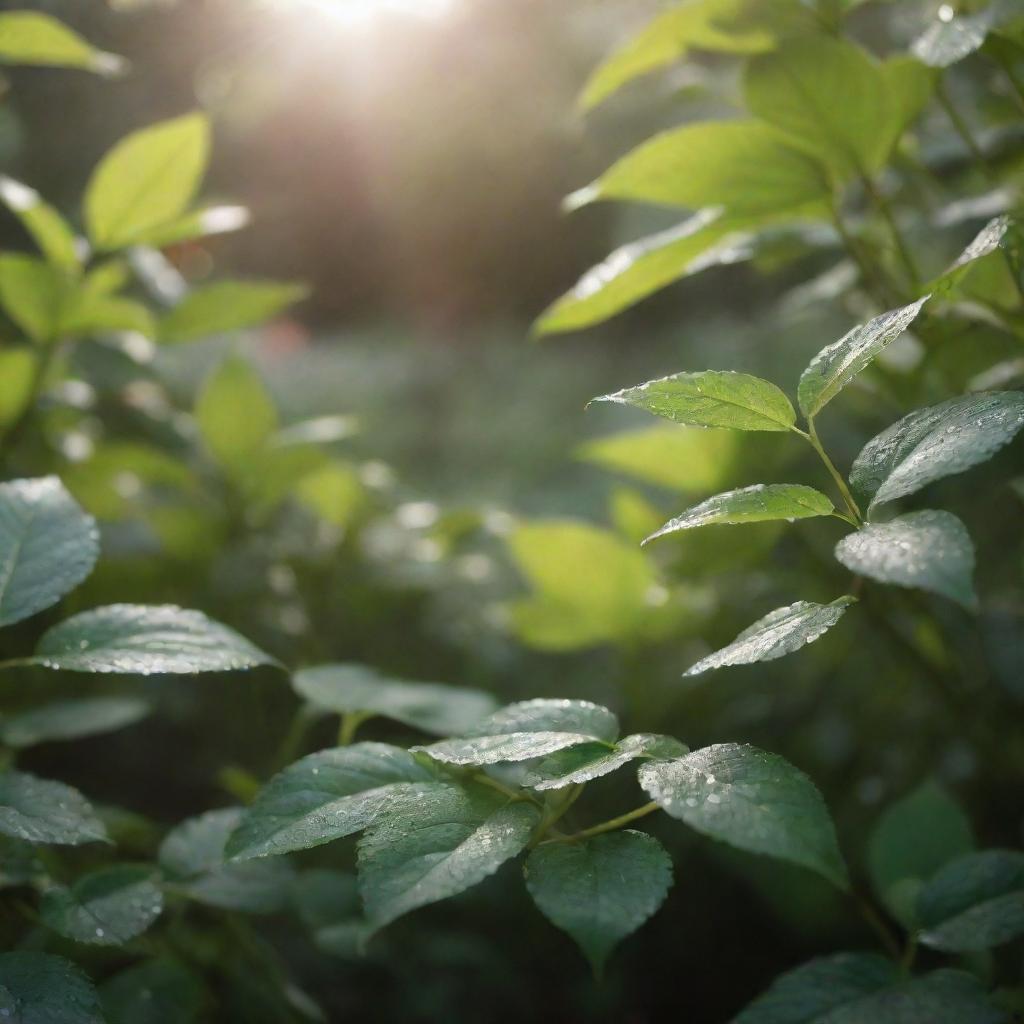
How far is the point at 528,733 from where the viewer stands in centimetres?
45

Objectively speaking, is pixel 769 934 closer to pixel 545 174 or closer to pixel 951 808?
pixel 951 808

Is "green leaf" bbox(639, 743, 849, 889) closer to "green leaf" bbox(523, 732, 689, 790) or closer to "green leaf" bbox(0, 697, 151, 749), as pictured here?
"green leaf" bbox(523, 732, 689, 790)

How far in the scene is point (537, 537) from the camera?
0.92m

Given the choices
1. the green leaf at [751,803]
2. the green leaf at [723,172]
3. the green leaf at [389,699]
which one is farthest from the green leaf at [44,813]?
the green leaf at [723,172]

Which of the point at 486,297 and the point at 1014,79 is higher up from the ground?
the point at 1014,79

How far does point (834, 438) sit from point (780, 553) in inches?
6.0

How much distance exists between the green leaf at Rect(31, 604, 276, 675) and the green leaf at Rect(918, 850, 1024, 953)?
0.36 metres

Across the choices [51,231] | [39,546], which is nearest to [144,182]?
[51,231]

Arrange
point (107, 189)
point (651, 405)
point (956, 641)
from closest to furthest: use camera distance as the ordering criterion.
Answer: point (651, 405) < point (107, 189) < point (956, 641)

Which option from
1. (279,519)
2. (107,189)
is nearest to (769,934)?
(279,519)

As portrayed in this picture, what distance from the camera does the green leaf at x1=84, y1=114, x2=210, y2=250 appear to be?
893 millimetres

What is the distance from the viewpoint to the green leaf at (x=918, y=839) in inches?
26.2

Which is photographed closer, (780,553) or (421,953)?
(421,953)

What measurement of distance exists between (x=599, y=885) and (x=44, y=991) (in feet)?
0.81
